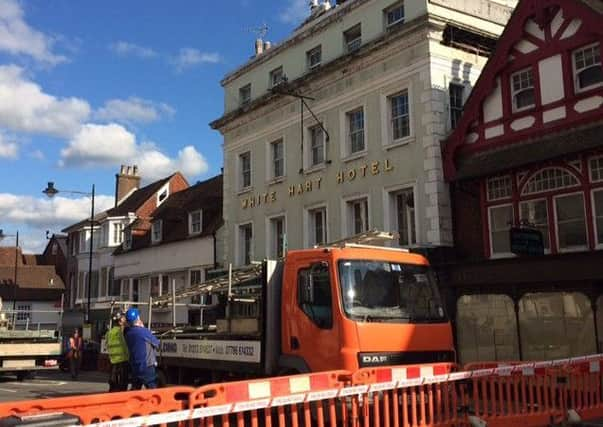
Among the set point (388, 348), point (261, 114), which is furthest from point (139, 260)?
point (388, 348)

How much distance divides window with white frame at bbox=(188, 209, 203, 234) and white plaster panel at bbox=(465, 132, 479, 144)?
15826 millimetres

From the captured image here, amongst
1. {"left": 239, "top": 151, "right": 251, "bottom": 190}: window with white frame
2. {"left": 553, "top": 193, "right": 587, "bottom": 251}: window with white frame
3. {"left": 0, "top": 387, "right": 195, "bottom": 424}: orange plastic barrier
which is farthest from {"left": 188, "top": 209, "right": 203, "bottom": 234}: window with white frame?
{"left": 0, "top": 387, "right": 195, "bottom": 424}: orange plastic barrier

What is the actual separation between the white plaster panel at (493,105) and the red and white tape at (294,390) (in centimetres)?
961

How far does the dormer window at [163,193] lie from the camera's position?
38969 mm

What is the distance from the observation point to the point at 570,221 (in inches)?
577

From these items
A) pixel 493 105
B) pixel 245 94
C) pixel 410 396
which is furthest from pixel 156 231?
pixel 410 396

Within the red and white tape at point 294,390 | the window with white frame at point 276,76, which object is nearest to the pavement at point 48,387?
the red and white tape at point 294,390

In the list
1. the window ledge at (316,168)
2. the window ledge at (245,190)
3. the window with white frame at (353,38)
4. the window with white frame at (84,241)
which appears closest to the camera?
the window with white frame at (353,38)

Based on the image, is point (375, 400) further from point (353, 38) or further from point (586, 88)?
point (353, 38)

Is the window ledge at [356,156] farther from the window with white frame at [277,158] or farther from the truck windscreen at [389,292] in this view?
the truck windscreen at [389,292]

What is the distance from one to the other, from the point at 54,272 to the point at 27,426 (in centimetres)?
5269

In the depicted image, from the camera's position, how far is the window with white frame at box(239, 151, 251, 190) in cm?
2569

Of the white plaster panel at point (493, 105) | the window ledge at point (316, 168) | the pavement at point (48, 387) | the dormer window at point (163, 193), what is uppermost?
the dormer window at point (163, 193)

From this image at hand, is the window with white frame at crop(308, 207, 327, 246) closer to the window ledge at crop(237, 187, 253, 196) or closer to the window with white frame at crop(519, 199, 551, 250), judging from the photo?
the window ledge at crop(237, 187, 253, 196)
